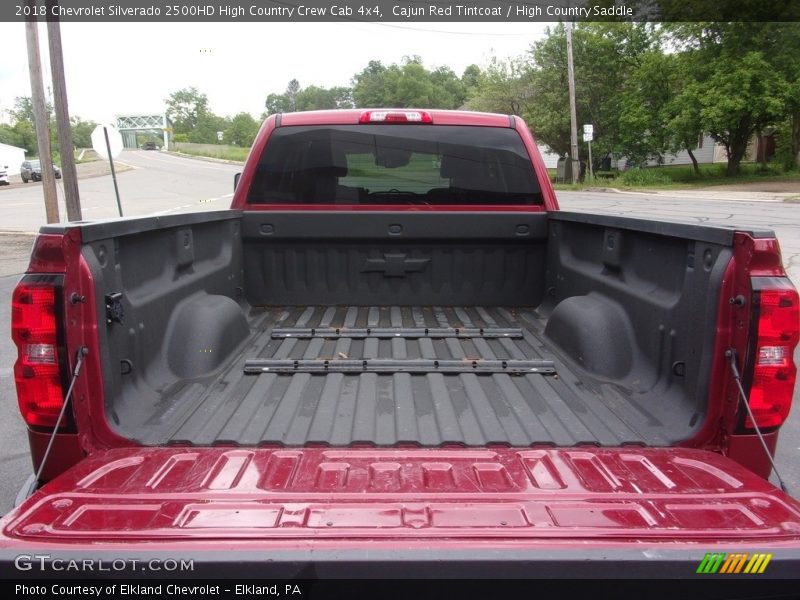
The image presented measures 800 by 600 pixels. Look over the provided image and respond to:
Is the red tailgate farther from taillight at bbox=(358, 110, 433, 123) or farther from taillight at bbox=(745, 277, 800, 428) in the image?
taillight at bbox=(358, 110, 433, 123)

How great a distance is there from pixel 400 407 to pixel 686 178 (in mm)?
38765

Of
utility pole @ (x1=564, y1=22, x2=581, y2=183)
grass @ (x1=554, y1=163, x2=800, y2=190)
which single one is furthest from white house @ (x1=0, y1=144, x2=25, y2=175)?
grass @ (x1=554, y1=163, x2=800, y2=190)

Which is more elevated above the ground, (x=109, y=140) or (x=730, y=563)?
(x=109, y=140)

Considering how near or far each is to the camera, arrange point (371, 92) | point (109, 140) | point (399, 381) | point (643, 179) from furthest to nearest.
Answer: point (371, 92) → point (643, 179) → point (109, 140) → point (399, 381)

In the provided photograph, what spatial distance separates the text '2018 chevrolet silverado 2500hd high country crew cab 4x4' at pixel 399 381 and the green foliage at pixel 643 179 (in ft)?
107

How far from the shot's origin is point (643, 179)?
3503cm

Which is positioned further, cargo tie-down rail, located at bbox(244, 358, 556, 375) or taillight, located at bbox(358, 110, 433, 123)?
taillight, located at bbox(358, 110, 433, 123)

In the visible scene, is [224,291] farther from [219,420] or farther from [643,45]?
[643,45]

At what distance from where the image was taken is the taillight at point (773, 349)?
2018mm

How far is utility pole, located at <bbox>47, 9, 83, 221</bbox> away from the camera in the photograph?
1396 centimetres

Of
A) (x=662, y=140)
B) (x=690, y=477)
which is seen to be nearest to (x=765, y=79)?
(x=662, y=140)

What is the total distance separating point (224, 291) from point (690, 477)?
2666mm

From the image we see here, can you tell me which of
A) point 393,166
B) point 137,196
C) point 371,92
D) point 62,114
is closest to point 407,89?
point 371,92

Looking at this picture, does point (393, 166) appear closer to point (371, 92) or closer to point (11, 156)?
point (371, 92)
